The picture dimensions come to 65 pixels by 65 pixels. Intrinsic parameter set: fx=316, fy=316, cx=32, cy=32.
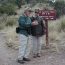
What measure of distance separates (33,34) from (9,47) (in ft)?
8.75

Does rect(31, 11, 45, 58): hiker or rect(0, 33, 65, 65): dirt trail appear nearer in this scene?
rect(0, 33, 65, 65): dirt trail

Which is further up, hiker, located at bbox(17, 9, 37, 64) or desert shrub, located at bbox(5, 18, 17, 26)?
hiker, located at bbox(17, 9, 37, 64)

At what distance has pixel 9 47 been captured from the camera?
44.2 feet

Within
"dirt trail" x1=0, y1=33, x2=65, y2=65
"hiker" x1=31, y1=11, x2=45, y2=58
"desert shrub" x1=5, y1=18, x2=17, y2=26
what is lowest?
"desert shrub" x1=5, y1=18, x2=17, y2=26

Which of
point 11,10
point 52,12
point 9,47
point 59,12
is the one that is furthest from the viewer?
point 11,10

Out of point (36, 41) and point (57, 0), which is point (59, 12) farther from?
point (36, 41)

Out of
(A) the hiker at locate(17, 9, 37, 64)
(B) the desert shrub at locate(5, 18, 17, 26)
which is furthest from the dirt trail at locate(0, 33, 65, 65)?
(B) the desert shrub at locate(5, 18, 17, 26)

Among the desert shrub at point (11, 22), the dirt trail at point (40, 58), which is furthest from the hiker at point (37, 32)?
the desert shrub at point (11, 22)

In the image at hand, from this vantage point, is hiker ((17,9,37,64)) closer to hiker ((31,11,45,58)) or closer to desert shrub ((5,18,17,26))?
hiker ((31,11,45,58))

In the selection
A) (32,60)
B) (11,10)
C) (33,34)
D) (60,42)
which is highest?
(33,34)

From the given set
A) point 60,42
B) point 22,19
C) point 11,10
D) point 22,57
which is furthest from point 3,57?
point 11,10

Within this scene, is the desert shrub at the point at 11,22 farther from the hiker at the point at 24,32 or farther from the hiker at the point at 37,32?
the hiker at the point at 24,32

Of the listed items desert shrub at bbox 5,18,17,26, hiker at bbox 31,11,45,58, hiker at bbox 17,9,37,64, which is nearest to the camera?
hiker at bbox 17,9,37,64

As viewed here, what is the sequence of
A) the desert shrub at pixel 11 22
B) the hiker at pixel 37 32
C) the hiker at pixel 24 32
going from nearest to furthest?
the hiker at pixel 24 32, the hiker at pixel 37 32, the desert shrub at pixel 11 22
